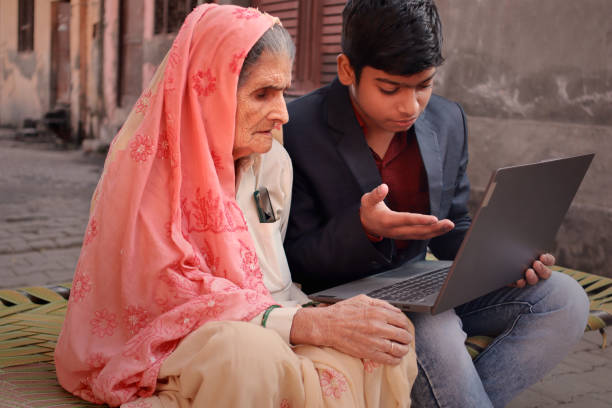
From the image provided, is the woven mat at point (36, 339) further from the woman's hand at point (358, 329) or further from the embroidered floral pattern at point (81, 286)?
the woman's hand at point (358, 329)

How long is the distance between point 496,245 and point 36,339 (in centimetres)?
155

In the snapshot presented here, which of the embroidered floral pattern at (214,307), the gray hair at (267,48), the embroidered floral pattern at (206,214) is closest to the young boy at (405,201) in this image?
the gray hair at (267,48)

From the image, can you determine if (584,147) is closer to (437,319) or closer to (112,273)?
(437,319)

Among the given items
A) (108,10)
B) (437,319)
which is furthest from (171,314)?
Result: (108,10)

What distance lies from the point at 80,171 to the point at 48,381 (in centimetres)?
897

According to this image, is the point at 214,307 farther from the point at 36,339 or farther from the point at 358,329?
the point at 36,339

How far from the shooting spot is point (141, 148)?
6.15 feet

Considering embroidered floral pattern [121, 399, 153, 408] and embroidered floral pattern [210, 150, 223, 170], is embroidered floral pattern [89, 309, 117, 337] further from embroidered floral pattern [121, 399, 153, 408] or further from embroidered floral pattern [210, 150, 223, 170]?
embroidered floral pattern [210, 150, 223, 170]

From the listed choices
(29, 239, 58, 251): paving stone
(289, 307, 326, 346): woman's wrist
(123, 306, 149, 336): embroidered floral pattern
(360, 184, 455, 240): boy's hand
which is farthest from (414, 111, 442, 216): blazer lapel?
(29, 239, 58, 251): paving stone

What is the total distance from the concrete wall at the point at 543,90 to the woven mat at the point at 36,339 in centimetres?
144

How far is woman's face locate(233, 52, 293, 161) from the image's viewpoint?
2.03m

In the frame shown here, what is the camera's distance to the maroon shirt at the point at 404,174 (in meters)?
2.46

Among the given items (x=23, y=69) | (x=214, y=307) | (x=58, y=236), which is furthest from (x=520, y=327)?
(x=23, y=69)

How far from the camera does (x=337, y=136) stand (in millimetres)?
2381
